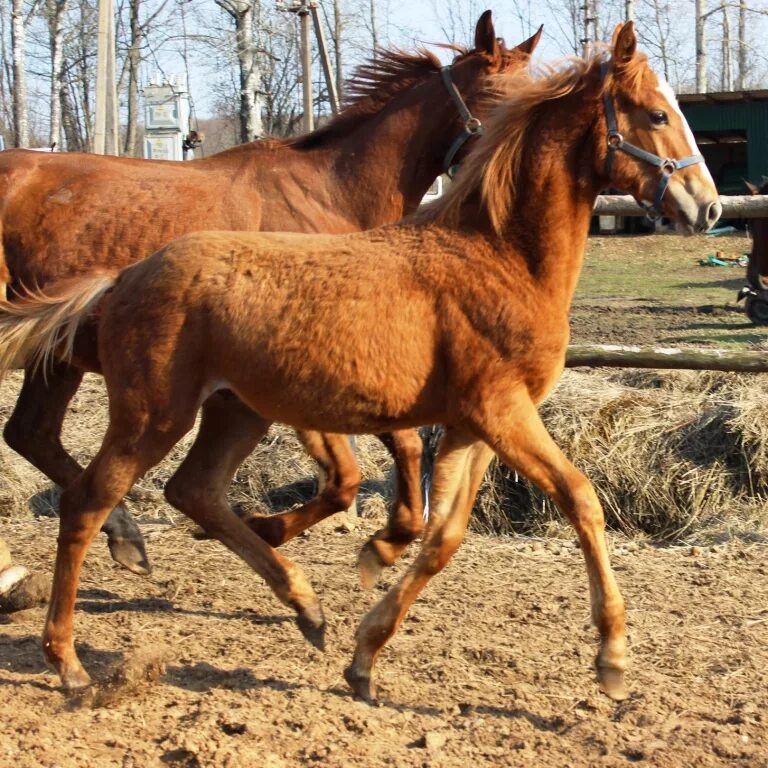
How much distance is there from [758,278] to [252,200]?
7711 mm

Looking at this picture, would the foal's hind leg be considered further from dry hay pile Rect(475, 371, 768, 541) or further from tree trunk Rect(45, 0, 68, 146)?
tree trunk Rect(45, 0, 68, 146)

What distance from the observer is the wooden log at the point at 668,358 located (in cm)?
553

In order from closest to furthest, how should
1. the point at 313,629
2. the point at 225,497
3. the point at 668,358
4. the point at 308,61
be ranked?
the point at 313,629
the point at 225,497
the point at 668,358
the point at 308,61

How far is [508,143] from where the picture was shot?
359 centimetres

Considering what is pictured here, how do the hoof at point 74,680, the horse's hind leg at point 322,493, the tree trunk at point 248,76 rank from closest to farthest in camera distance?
the hoof at point 74,680, the horse's hind leg at point 322,493, the tree trunk at point 248,76

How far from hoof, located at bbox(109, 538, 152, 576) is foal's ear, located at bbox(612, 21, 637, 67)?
9.00 feet

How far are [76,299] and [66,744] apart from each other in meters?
1.41

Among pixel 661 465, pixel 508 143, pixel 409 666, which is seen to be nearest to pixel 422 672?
pixel 409 666

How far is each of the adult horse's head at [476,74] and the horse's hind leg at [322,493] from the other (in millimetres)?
1370

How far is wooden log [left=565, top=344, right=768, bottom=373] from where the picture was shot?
553 cm

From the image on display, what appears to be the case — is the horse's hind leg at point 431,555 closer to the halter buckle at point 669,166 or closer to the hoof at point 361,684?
the hoof at point 361,684

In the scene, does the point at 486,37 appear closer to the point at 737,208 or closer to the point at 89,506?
the point at 737,208

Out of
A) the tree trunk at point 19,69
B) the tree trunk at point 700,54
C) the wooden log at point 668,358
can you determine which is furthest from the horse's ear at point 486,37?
the tree trunk at point 700,54

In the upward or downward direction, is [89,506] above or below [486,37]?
below
